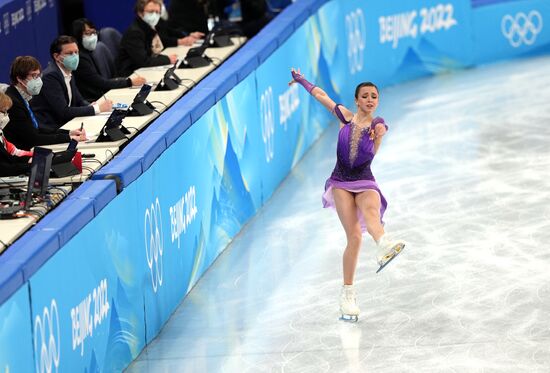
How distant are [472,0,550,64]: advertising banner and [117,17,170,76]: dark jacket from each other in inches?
230

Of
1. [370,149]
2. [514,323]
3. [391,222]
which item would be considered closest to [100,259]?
[370,149]

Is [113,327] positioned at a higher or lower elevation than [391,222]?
higher

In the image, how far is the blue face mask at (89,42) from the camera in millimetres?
11328

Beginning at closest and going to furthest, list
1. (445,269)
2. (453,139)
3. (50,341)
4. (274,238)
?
(50,341), (445,269), (274,238), (453,139)

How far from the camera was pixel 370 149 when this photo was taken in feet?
29.0

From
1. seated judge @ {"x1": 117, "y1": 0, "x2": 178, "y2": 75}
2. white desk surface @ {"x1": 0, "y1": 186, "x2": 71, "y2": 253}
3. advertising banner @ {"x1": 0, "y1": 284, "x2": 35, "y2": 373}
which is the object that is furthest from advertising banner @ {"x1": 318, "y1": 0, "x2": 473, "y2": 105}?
advertising banner @ {"x1": 0, "y1": 284, "x2": 35, "y2": 373}

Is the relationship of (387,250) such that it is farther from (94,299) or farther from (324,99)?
(94,299)

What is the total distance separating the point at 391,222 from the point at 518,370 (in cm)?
342

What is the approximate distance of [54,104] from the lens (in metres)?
10.5

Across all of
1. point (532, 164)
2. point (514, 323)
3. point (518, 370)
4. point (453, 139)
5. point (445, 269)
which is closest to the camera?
point (518, 370)

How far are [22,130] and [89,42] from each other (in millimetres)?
2146

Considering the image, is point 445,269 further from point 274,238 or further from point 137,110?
point 137,110

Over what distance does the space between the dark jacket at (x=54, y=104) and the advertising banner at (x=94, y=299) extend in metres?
2.16

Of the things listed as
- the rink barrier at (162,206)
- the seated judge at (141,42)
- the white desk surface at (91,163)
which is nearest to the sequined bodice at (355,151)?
the rink barrier at (162,206)
